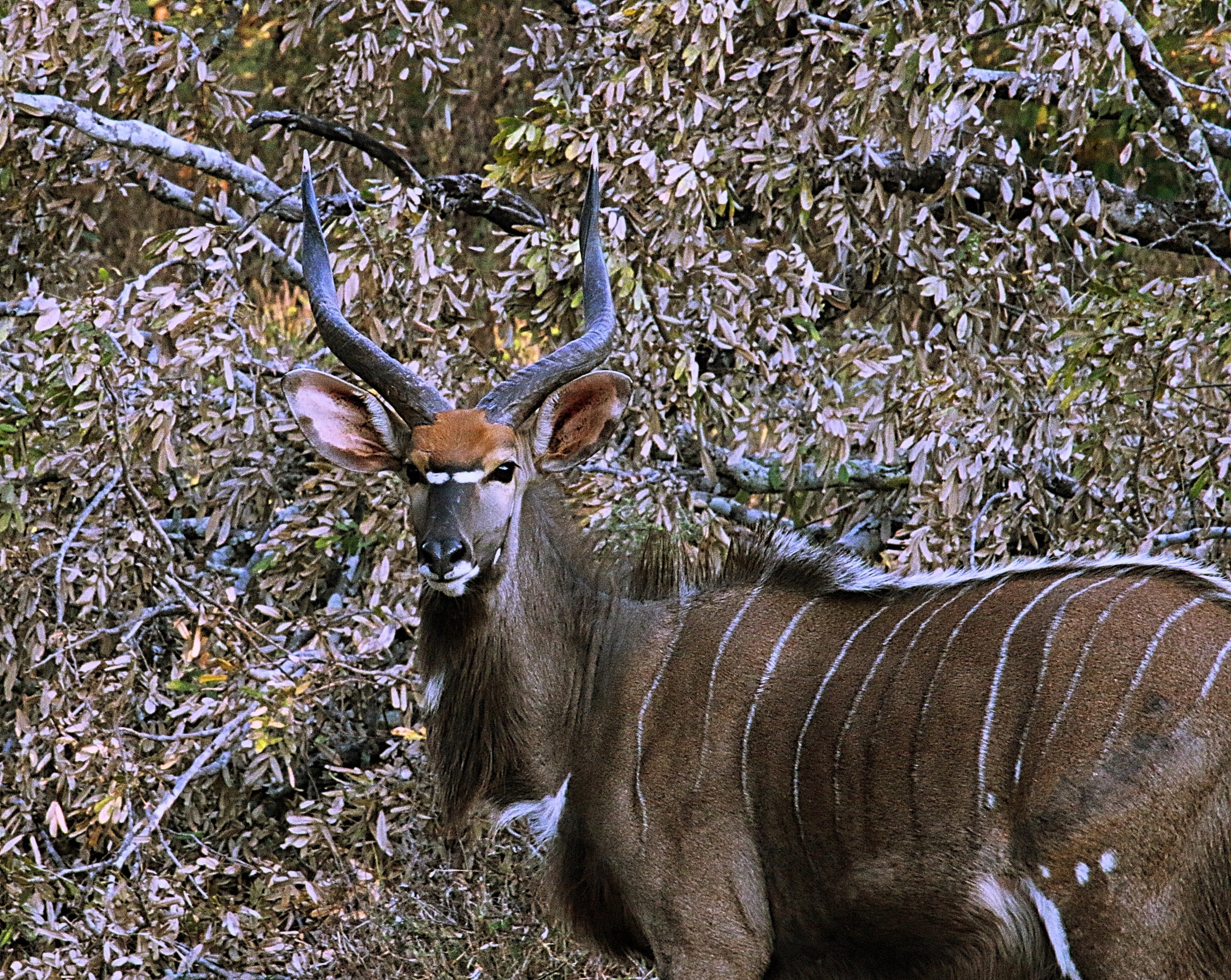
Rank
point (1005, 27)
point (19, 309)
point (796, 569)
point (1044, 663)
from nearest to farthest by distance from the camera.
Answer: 1. point (1044, 663)
2. point (796, 569)
3. point (1005, 27)
4. point (19, 309)

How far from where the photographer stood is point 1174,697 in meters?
2.38

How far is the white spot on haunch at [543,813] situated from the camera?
9.61 ft

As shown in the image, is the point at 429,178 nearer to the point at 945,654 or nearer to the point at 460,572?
the point at 460,572

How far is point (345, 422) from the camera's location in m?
3.12

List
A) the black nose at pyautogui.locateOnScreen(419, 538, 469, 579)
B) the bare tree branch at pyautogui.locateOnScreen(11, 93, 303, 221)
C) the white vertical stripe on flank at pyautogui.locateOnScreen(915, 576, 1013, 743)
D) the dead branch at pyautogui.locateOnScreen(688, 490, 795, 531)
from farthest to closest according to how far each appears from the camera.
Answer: the dead branch at pyautogui.locateOnScreen(688, 490, 795, 531), the bare tree branch at pyautogui.locateOnScreen(11, 93, 303, 221), the black nose at pyautogui.locateOnScreen(419, 538, 469, 579), the white vertical stripe on flank at pyautogui.locateOnScreen(915, 576, 1013, 743)

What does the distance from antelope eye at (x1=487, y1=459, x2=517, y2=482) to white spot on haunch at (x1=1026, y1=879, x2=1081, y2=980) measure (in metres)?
1.21

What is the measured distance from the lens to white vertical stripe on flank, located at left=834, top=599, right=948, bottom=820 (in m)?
2.65

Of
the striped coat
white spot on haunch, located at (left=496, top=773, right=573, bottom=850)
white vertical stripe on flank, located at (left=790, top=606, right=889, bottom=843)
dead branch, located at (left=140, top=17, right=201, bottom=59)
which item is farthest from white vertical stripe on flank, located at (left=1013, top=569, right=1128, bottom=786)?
dead branch, located at (left=140, top=17, right=201, bottom=59)

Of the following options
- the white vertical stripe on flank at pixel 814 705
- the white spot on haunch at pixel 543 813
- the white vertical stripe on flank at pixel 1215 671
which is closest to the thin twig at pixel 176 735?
the white spot on haunch at pixel 543 813

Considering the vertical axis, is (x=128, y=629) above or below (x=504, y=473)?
below

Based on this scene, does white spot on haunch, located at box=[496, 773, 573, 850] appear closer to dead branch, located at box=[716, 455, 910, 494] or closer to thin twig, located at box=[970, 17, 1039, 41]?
dead branch, located at box=[716, 455, 910, 494]

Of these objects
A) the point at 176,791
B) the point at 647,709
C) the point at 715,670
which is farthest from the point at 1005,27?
the point at 176,791

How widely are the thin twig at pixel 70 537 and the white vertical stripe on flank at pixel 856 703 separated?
228 centimetres

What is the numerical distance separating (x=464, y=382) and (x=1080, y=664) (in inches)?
89.9
